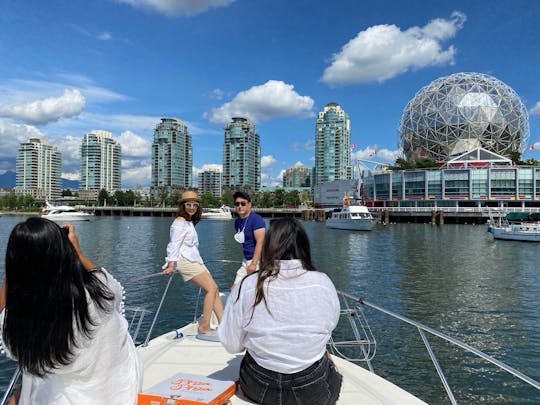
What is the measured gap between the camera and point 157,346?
538cm

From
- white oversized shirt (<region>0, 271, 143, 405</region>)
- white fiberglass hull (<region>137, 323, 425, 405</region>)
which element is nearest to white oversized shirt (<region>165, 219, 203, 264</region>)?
white fiberglass hull (<region>137, 323, 425, 405</region>)

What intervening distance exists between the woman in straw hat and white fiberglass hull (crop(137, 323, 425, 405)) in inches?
18.4

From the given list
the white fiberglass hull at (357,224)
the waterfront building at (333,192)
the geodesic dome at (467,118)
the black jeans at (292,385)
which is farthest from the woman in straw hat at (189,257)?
the waterfront building at (333,192)

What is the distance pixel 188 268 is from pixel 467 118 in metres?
103

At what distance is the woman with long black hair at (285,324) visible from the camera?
9.65 feet

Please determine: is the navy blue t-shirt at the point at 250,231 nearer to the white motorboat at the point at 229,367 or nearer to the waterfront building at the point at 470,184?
the white motorboat at the point at 229,367

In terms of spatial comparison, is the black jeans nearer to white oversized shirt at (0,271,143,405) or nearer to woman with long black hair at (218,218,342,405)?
woman with long black hair at (218,218,342,405)

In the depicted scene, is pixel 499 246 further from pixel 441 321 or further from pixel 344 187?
Result: pixel 344 187

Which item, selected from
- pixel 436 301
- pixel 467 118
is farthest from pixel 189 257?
pixel 467 118

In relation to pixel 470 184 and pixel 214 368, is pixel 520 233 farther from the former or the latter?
pixel 470 184

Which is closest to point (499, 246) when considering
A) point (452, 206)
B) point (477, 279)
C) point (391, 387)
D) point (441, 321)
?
point (477, 279)

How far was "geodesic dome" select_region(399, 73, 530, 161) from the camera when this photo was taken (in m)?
95.1

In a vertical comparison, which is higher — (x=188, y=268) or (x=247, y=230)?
(x=247, y=230)

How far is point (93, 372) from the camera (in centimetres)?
223
